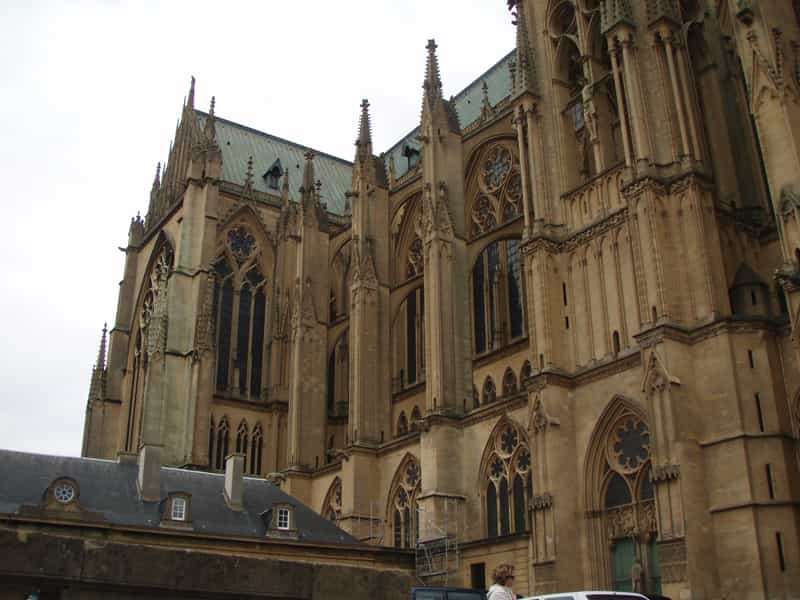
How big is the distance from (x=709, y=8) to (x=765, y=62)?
8134 mm

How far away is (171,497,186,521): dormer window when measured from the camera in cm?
3197

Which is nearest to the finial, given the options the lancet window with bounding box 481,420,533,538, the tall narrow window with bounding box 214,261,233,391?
the tall narrow window with bounding box 214,261,233,391

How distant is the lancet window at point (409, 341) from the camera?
41.0m

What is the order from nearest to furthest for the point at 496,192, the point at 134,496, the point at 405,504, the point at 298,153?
the point at 134,496 < the point at 405,504 < the point at 496,192 < the point at 298,153

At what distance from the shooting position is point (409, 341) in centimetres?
4197

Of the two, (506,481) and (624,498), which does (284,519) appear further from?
(624,498)

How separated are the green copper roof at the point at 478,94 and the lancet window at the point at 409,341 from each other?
37.9ft

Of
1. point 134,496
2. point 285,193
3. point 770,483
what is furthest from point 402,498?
point 285,193

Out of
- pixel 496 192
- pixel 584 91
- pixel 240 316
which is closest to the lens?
pixel 584 91

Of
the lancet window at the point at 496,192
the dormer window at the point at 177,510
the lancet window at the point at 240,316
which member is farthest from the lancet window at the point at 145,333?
the lancet window at the point at 496,192

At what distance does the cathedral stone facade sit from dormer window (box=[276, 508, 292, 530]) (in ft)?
13.1

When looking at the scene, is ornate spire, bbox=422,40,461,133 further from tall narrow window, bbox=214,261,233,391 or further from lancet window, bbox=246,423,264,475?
lancet window, bbox=246,423,264,475

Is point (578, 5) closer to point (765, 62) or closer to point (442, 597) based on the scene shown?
point (765, 62)

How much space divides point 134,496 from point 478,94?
30.7 meters
